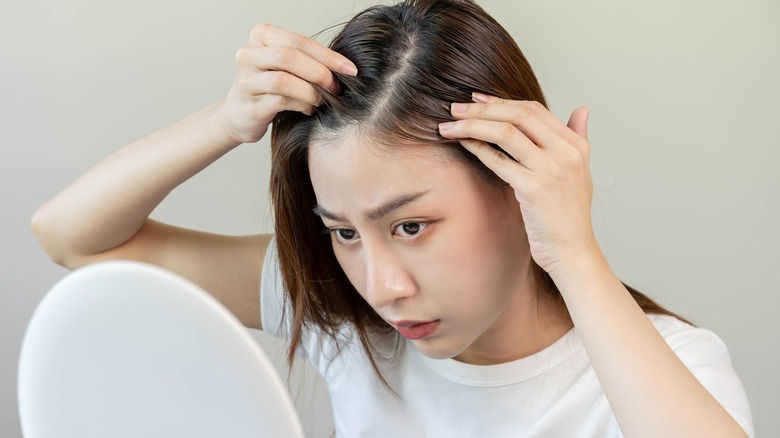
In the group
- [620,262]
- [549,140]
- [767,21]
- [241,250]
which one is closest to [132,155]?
[241,250]

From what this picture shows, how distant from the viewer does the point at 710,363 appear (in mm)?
1093

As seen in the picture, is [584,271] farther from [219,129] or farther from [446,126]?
[219,129]

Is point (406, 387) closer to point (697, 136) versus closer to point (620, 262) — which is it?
point (620, 262)

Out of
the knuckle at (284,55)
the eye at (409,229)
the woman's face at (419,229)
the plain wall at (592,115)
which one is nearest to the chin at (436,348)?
the woman's face at (419,229)

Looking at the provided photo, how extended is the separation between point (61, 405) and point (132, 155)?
2.27 ft

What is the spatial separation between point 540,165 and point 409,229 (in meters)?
0.16

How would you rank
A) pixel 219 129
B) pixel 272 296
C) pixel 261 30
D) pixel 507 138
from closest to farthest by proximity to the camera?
pixel 507 138, pixel 261 30, pixel 219 129, pixel 272 296

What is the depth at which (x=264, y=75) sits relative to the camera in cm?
104

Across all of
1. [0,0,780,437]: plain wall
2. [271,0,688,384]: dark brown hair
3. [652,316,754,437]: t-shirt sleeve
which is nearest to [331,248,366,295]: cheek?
[271,0,688,384]: dark brown hair

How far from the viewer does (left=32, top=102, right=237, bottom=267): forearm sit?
1.22 meters

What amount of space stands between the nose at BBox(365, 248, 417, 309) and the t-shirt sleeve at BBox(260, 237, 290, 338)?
315mm

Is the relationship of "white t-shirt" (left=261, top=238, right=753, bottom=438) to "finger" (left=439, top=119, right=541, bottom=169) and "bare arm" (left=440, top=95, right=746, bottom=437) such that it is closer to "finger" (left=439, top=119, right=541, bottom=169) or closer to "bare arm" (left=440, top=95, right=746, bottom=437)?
"bare arm" (left=440, top=95, right=746, bottom=437)

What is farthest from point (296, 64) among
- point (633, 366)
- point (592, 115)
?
point (592, 115)

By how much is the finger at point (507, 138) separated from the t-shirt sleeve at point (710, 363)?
33 cm
